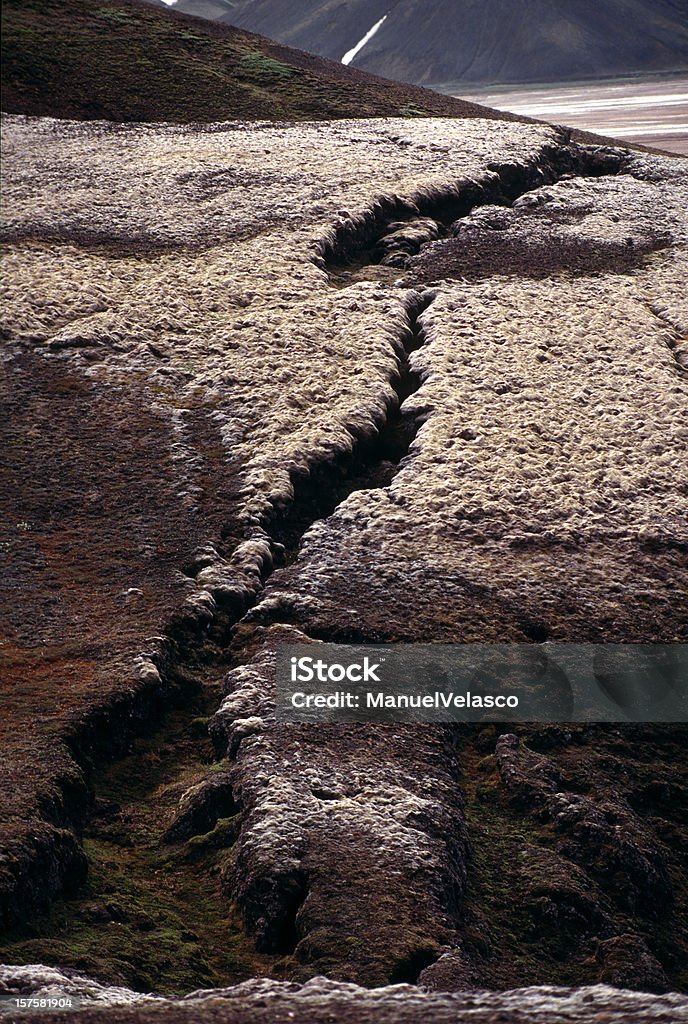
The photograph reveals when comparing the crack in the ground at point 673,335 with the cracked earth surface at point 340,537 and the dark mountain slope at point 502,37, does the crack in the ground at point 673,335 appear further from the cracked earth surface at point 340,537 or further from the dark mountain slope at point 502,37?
the dark mountain slope at point 502,37

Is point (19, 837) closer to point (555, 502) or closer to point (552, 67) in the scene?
point (555, 502)

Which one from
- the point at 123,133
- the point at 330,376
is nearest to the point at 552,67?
the point at 123,133

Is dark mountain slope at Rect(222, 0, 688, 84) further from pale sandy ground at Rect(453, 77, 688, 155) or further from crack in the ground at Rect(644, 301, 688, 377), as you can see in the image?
crack in the ground at Rect(644, 301, 688, 377)

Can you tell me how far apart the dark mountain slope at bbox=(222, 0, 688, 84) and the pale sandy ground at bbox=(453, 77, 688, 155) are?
16.9 m

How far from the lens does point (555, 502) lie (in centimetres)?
1028

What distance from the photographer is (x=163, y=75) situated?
24.4 m

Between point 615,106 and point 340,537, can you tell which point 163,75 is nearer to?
point 340,537

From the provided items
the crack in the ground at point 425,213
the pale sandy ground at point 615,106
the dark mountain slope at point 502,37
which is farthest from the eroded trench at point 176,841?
the dark mountain slope at point 502,37

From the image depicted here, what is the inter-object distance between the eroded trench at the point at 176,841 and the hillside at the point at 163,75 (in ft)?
48.3

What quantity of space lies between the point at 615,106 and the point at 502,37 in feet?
234

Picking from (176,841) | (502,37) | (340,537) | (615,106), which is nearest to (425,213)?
(340,537)

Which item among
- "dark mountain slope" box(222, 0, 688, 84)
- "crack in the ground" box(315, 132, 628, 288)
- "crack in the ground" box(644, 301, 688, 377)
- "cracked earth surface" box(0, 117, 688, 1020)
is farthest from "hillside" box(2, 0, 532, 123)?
"dark mountain slope" box(222, 0, 688, 84)

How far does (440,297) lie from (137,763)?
8.98 metres

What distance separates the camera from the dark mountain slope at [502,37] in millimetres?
146125
